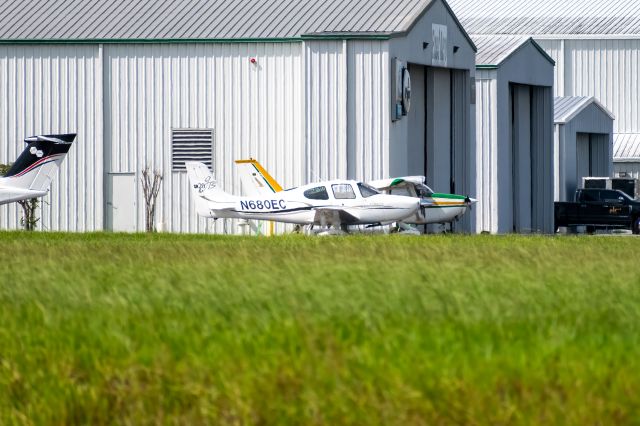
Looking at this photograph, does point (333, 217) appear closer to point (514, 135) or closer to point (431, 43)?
point (431, 43)

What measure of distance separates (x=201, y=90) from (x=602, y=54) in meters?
30.5

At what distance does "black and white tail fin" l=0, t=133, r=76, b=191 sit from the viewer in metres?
36.4

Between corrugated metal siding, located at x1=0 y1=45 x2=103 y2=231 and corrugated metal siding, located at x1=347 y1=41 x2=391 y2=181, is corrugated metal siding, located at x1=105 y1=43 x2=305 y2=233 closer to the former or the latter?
corrugated metal siding, located at x1=0 y1=45 x2=103 y2=231

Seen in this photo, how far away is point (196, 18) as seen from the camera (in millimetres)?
39688

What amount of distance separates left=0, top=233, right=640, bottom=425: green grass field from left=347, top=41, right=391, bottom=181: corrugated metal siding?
25.8 m

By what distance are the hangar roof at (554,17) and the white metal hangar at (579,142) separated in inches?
374

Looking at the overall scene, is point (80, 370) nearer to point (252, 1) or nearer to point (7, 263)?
point (7, 263)

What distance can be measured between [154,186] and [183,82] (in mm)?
2894

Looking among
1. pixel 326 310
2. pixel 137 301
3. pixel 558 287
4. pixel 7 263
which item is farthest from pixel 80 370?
pixel 7 263

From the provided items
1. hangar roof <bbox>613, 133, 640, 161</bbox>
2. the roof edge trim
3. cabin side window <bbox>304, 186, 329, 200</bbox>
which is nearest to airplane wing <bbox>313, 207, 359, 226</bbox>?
cabin side window <bbox>304, 186, 329, 200</bbox>

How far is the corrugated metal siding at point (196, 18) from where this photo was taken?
1505 inches

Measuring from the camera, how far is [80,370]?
960 cm

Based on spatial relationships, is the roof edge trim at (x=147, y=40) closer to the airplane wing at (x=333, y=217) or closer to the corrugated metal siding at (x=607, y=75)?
the airplane wing at (x=333, y=217)

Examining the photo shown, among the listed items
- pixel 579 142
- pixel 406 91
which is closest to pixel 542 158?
pixel 579 142
